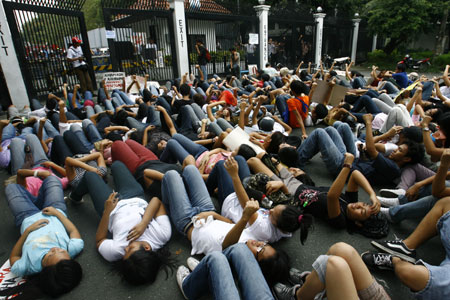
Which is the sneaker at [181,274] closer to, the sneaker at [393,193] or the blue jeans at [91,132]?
the sneaker at [393,193]

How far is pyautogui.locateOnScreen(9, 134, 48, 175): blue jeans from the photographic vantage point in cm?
355

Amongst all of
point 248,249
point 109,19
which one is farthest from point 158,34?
point 248,249

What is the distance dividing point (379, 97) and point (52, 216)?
583 centimetres

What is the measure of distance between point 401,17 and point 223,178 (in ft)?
54.7

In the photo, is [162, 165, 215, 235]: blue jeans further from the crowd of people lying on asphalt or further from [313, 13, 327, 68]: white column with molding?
[313, 13, 327, 68]: white column with molding

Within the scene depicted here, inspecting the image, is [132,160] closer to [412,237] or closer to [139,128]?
[139,128]

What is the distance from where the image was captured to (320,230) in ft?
8.56

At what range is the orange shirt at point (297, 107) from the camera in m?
5.06

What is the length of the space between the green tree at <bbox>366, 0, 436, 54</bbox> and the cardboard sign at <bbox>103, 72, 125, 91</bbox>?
48.8 feet

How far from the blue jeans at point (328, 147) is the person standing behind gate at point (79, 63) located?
23.3 feet

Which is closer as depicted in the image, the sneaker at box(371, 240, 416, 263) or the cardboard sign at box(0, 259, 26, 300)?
the sneaker at box(371, 240, 416, 263)

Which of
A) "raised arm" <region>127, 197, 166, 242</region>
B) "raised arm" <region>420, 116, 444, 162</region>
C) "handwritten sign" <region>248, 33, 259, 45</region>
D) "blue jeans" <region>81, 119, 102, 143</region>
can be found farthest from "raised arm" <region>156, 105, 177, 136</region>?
"handwritten sign" <region>248, 33, 259, 45</region>

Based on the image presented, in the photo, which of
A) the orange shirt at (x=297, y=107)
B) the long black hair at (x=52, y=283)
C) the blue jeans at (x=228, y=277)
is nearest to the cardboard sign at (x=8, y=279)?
the long black hair at (x=52, y=283)

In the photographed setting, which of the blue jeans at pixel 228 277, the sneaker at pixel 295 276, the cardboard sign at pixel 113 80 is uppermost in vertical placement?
the cardboard sign at pixel 113 80
